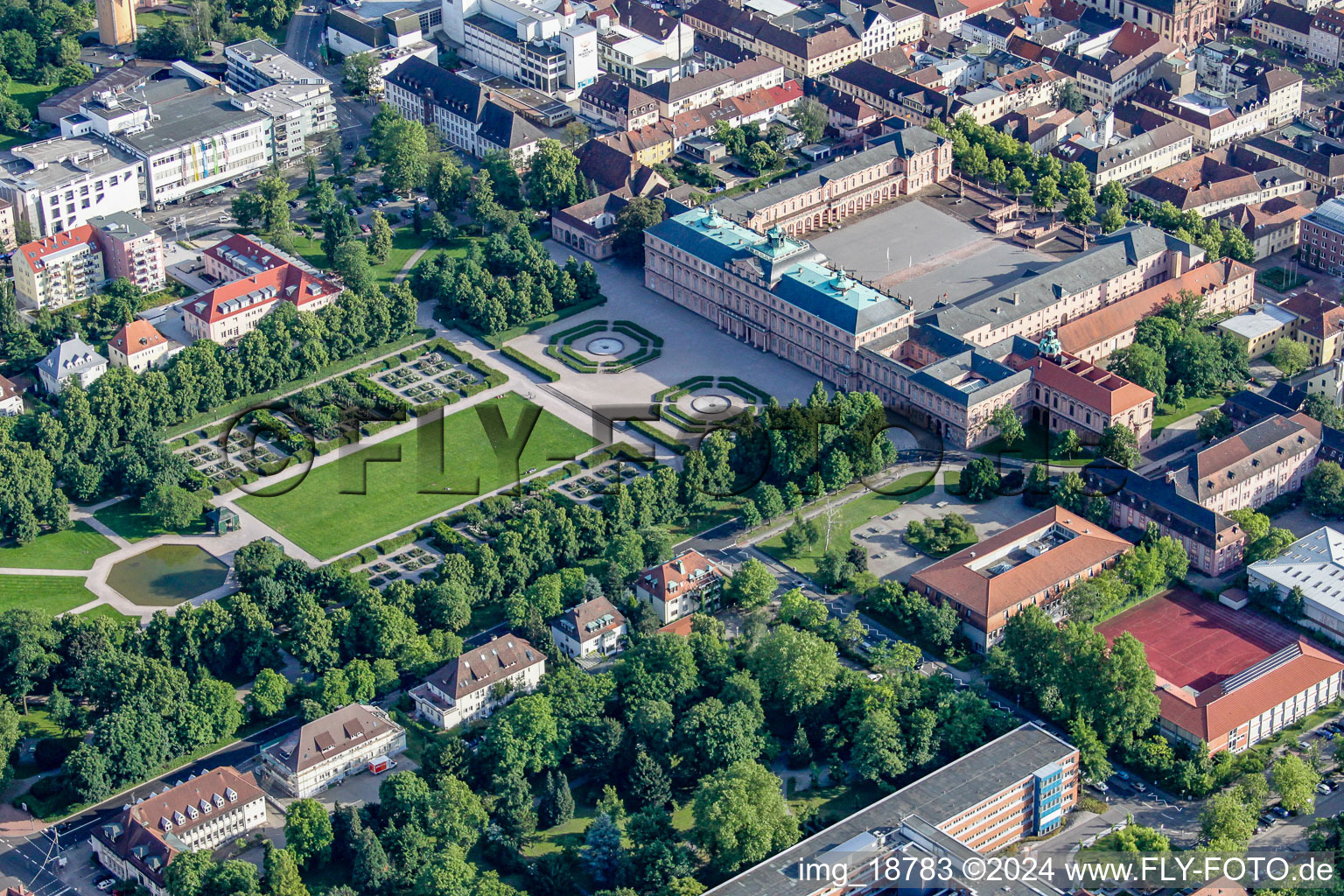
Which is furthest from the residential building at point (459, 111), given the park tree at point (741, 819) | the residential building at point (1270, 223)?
the park tree at point (741, 819)

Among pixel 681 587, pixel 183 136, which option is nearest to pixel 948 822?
pixel 681 587

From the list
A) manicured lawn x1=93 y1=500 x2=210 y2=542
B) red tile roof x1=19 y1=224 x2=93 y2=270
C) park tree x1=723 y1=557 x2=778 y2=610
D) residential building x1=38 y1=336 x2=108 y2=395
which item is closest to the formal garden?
park tree x1=723 y1=557 x2=778 y2=610

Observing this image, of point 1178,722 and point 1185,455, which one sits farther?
point 1185,455

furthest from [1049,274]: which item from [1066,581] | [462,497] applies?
[462,497]

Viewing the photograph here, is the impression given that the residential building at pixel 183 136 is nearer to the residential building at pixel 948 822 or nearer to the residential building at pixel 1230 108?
the residential building at pixel 1230 108

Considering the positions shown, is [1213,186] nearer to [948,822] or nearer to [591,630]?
[591,630]

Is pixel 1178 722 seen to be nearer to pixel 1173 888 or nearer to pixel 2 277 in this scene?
pixel 1173 888
